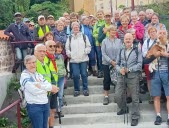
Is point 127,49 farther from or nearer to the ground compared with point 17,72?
farther from the ground

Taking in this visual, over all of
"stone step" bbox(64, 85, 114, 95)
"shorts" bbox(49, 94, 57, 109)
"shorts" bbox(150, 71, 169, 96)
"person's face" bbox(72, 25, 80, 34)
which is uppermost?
"person's face" bbox(72, 25, 80, 34)

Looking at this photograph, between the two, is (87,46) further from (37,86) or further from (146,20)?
(37,86)

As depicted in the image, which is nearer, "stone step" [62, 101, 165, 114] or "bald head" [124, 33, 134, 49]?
"bald head" [124, 33, 134, 49]

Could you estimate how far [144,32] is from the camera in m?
8.61

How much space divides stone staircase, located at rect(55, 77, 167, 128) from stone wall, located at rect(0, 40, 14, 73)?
5.23 feet

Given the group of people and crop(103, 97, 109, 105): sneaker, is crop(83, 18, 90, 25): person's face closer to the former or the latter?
the group of people

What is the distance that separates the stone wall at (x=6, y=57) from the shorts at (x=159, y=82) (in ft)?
11.9

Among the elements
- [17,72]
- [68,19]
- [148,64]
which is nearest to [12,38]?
[17,72]

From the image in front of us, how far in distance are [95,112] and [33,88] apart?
8.91 feet

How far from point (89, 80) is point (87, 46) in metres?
1.03

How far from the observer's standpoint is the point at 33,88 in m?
5.98

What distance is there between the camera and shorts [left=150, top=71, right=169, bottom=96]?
24.9ft

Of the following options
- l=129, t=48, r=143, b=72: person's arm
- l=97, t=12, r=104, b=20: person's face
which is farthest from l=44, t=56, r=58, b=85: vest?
l=97, t=12, r=104, b=20: person's face

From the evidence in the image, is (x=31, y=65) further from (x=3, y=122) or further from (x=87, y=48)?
(x=87, y=48)
